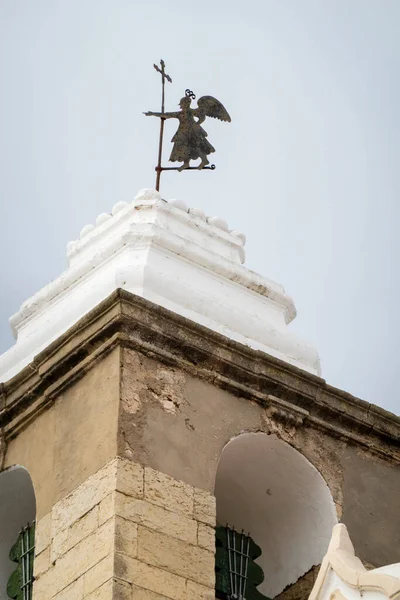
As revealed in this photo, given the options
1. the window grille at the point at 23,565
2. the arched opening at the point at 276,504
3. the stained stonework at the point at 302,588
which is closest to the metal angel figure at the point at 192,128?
the arched opening at the point at 276,504

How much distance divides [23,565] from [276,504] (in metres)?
1.89

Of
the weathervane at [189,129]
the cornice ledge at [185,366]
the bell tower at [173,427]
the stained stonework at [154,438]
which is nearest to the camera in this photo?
the stained stonework at [154,438]

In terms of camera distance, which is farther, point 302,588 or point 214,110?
point 214,110

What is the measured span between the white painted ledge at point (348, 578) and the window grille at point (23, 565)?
2941 millimetres

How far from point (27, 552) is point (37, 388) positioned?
118 centimetres

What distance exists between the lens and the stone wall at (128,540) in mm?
14922

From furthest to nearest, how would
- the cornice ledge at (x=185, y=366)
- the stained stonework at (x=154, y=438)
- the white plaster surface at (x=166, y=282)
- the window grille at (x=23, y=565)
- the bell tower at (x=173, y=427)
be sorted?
the white plaster surface at (x=166, y=282) < the window grille at (x=23, y=565) < the cornice ledge at (x=185, y=366) < the bell tower at (x=173, y=427) < the stained stonework at (x=154, y=438)

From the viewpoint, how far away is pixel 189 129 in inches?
728

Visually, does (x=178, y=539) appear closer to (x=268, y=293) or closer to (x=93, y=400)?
(x=93, y=400)

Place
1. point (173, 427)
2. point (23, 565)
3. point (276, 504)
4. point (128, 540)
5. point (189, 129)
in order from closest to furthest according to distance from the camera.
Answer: point (128, 540) → point (173, 427) → point (23, 565) → point (276, 504) → point (189, 129)

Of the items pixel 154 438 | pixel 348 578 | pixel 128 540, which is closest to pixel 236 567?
pixel 154 438

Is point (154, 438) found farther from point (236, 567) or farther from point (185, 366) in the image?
point (236, 567)

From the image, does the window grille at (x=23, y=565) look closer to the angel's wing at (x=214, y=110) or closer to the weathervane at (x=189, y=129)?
the weathervane at (x=189, y=129)

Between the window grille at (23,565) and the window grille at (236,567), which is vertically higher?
the window grille at (236,567)
